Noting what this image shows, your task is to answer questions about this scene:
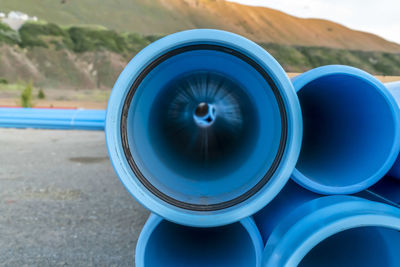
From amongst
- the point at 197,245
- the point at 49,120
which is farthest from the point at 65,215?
the point at 49,120

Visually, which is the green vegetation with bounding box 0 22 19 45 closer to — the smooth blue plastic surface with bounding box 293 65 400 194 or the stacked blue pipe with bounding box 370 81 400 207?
the smooth blue plastic surface with bounding box 293 65 400 194

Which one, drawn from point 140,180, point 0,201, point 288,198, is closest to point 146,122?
point 140,180

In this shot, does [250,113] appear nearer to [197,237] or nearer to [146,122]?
[146,122]

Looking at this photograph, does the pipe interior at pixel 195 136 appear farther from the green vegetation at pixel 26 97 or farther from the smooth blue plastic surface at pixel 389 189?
the green vegetation at pixel 26 97

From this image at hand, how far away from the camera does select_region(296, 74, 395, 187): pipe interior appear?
1.19 meters

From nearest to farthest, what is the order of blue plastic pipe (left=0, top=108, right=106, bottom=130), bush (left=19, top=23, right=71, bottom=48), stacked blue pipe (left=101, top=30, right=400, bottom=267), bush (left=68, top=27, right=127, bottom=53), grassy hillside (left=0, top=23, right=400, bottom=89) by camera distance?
stacked blue pipe (left=101, top=30, right=400, bottom=267)
blue plastic pipe (left=0, top=108, right=106, bottom=130)
grassy hillside (left=0, top=23, right=400, bottom=89)
bush (left=19, top=23, right=71, bottom=48)
bush (left=68, top=27, right=127, bottom=53)

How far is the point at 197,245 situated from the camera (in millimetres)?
1338

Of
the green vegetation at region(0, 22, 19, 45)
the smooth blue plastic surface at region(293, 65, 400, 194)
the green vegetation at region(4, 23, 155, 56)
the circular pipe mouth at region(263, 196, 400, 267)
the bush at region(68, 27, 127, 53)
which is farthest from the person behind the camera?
the bush at region(68, 27, 127, 53)

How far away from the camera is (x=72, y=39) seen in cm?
3369

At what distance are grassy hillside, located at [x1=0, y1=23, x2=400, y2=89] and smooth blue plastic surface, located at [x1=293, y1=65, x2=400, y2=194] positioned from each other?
94.0ft

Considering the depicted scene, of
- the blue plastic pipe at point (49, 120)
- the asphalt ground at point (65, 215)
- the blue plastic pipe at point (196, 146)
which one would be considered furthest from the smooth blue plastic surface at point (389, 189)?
the blue plastic pipe at point (49, 120)

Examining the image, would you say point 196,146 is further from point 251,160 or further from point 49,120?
point 49,120

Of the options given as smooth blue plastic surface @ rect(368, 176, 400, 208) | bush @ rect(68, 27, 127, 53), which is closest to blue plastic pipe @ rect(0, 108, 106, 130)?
smooth blue plastic surface @ rect(368, 176, 400, 208)

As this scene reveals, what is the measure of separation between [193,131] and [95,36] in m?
36.9
